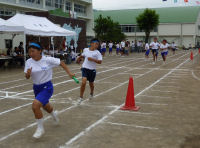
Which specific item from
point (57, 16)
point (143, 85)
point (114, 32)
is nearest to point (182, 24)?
point (114, 32)

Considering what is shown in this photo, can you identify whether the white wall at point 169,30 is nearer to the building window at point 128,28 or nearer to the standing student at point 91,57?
the building window at point 128,28

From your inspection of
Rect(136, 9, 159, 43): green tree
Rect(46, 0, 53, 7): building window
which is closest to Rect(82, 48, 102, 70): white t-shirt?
Rect(46, 0, 53, 7): building window

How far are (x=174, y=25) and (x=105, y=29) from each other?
28.9m

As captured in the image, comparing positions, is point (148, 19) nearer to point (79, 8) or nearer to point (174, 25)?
point (79, 8)

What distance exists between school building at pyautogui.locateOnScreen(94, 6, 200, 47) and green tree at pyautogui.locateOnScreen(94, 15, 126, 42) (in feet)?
81.6

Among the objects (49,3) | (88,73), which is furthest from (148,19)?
(88,73)

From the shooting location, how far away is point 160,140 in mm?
4781

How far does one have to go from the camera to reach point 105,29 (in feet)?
185

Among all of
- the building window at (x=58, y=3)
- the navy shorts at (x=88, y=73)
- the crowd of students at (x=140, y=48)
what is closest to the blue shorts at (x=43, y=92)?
the navy shorts at (x=88, y=73)

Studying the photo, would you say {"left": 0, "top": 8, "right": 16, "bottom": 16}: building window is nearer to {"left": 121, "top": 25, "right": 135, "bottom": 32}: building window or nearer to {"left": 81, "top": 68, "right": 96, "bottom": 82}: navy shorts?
{"left": 81, "top": 68, "right": 96, "bottom": 82}: navy shorts

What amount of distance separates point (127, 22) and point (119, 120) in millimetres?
79536

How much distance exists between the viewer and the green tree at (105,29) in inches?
2185

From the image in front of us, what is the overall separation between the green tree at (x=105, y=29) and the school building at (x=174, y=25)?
81.6ft

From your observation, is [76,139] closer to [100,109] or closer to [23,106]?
[100,109]
